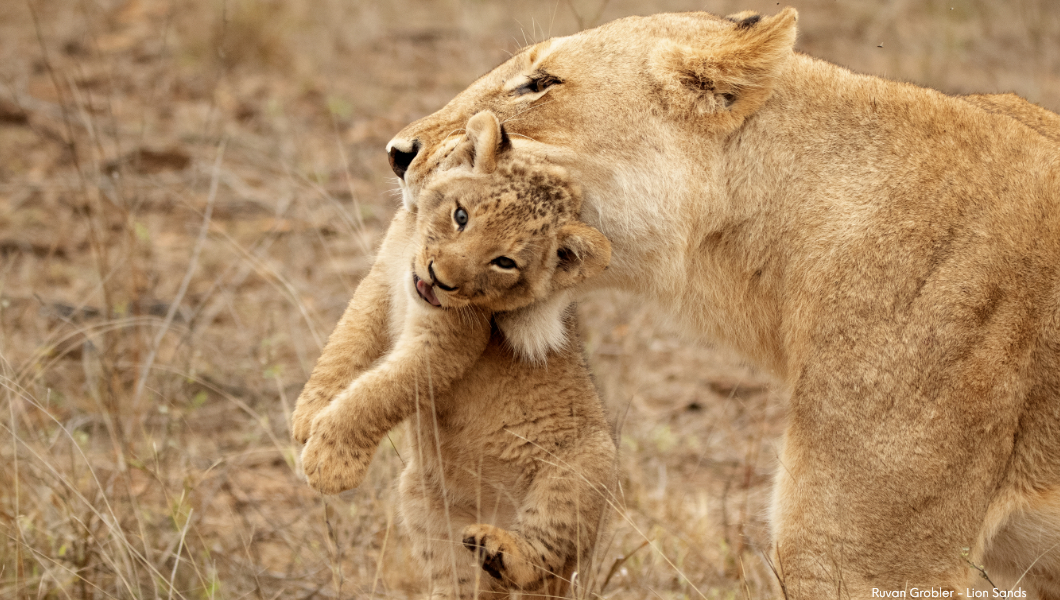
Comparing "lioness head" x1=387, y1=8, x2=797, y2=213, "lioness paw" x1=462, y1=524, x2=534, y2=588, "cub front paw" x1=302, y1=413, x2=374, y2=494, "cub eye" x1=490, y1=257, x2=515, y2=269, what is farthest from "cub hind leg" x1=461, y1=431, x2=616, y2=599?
"lioness head" x1=387, y1=8, x2=797, y2=213

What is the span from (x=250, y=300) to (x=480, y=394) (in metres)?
3.04

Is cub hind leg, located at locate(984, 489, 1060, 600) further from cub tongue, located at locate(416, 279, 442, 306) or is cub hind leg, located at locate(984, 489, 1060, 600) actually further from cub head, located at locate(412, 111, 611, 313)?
cub tongue, located at locate(416, 279, 442, 306)

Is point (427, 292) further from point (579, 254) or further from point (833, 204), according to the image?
point (833, 204)

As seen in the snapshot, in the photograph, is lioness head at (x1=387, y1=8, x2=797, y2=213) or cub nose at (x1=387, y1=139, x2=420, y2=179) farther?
cub nose at (x1=387, y1=139, x2=420, y2=179)

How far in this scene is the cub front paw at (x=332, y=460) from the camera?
112 inches

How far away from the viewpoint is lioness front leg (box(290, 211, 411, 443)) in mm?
3172

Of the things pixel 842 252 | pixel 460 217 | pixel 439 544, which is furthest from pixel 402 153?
pixel 842 252

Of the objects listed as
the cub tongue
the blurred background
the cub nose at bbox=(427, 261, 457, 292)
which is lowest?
the blurred background

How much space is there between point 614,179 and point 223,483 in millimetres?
2210

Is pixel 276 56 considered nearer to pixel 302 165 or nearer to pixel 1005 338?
pixel 302 165

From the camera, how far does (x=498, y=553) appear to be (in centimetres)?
273

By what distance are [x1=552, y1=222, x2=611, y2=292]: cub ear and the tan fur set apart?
0.20 m

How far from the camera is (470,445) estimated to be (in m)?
3.12

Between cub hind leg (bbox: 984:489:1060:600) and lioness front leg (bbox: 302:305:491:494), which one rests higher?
lioness front leg (bbox: 302:305:491:494)
